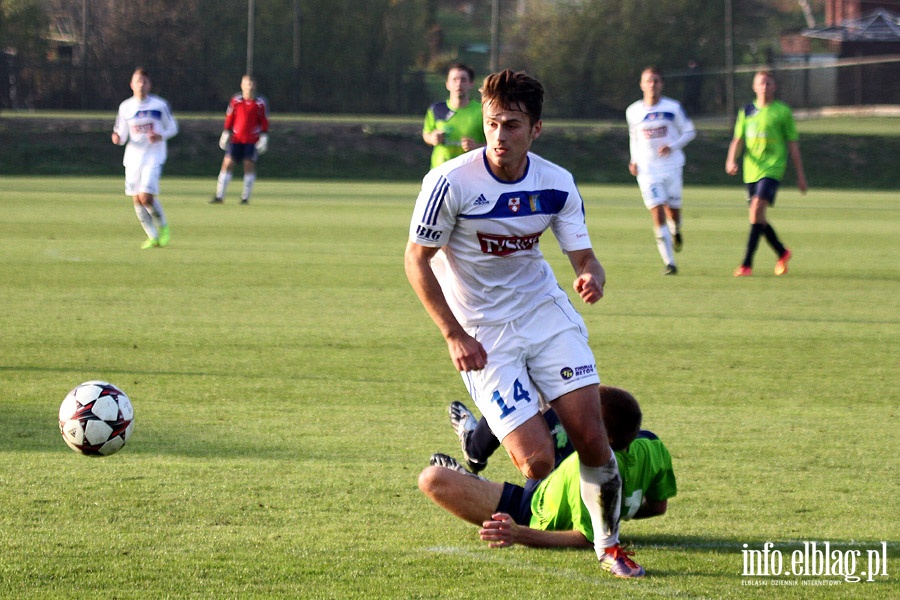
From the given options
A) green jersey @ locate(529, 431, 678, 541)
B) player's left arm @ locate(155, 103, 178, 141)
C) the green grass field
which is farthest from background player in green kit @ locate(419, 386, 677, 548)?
player's left arm @ locate(155, 103, 178, 141)

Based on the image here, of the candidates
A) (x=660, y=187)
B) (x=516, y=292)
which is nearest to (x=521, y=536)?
(x=516, y=292)

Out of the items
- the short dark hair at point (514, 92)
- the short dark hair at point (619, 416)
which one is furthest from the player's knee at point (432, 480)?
the short dark hair at point (514, 92)

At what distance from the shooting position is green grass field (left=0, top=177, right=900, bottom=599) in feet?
15.2

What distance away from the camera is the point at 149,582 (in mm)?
Result: 4410

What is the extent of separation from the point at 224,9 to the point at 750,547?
53825mm

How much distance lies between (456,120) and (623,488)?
9.57 metres

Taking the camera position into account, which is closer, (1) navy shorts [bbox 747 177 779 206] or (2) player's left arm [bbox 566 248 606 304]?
(2) player's left arm [bbox 566 248 606 304]

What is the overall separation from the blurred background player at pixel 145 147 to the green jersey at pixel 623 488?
472 inches

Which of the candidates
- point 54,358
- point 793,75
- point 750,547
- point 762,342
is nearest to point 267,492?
point 750,547

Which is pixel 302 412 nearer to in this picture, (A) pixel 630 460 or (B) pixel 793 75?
(A) pixel 630 460

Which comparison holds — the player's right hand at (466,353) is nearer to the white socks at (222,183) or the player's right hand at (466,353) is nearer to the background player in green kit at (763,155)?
the background player in green kit at (763,155)

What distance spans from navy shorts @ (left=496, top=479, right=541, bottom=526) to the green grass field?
0.20 m

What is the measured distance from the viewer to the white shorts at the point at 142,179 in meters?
16.2

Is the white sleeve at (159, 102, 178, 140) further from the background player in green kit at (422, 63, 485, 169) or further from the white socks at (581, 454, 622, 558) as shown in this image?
the white socks at (581, 454, 622, 558)
